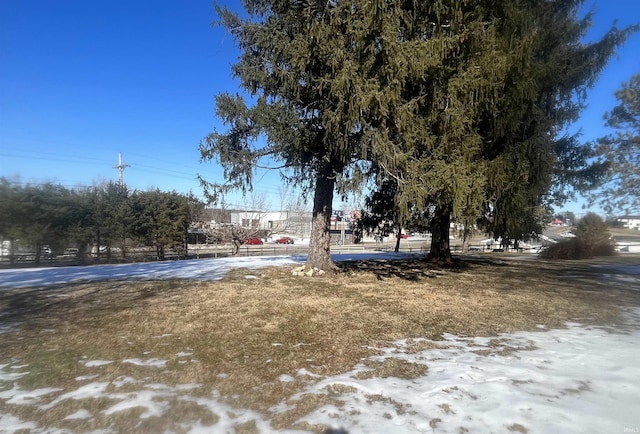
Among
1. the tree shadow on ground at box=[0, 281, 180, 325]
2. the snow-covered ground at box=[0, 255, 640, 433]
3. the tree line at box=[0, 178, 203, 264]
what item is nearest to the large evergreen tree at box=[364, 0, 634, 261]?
the snow-covered ground at box=[0, 255, 640, 433]

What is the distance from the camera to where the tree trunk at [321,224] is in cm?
1035

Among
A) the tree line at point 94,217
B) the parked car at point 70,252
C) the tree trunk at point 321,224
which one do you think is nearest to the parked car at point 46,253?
the tree line at point 94,217

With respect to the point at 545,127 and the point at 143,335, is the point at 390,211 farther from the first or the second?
the point at 143,335

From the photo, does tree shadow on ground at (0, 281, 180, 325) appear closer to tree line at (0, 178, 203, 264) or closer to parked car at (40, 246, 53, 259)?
tree line at (0, 178, 203, 264)

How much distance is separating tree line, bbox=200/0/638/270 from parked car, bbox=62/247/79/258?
13.2m

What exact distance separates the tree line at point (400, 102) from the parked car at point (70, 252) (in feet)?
43.2

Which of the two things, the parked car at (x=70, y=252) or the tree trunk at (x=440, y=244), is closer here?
the tree trunk at (x=440, y=244)

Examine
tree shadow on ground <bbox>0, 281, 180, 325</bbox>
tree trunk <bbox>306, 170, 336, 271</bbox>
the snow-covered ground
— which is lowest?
the snow-covered ground

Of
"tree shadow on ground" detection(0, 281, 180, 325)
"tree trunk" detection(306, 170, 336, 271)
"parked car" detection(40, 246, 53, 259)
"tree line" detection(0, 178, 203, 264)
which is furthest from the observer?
"parked car" detection(40, 246, 53, 259)

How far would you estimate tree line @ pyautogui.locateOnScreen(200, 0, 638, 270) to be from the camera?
293 inches

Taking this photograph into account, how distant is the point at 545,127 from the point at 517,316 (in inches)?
266

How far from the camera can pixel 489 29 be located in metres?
7.96

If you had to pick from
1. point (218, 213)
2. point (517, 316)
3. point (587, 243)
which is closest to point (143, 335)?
point (517, 316)

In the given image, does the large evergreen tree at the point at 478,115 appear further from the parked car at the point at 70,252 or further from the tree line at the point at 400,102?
the parked car at the point at 70,252
